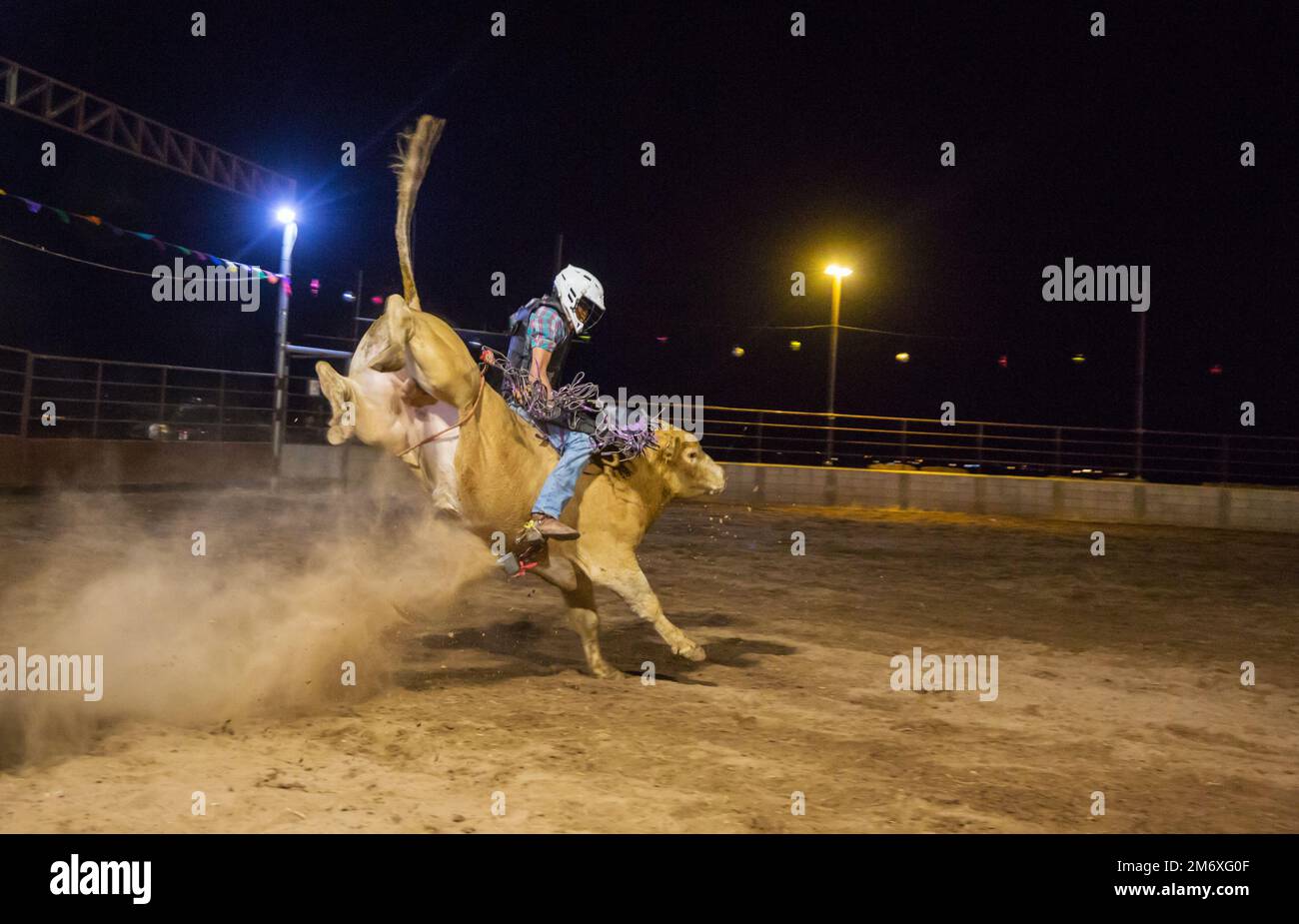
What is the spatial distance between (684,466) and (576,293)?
135 centimetres

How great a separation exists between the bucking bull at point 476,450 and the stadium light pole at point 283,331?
43.9 ft

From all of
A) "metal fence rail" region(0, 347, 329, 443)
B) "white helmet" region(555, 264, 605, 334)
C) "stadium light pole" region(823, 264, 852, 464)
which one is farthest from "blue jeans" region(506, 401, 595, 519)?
"stadium light pole" region(823, 264, 852, 464)

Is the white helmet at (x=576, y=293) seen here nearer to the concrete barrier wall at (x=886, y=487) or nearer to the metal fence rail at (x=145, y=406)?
the metal fence rail at (x=145, y=406)

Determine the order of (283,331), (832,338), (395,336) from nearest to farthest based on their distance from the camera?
(395,336) < (283,331) < (832,338)

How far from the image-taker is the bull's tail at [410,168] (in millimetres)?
5020

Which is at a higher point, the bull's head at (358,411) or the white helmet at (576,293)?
the white helmet at (576,293)

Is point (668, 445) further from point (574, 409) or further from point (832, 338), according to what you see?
point (832, 338)

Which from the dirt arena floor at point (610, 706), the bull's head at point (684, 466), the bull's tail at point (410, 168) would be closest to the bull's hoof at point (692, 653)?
the dirt arena floor at point (610, 706)

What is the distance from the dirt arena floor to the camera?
374 centimetres

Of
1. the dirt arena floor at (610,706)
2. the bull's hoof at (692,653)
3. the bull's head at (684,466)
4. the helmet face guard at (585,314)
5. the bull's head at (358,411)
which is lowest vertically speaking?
the dirt arena floor at (610,706)

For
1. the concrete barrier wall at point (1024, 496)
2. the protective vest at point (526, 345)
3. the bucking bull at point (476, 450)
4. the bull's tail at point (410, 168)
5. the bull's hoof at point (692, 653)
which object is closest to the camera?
the bucking bull at point (476, 450)

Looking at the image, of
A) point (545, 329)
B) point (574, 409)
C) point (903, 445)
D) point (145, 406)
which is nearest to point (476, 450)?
point (574, 409)

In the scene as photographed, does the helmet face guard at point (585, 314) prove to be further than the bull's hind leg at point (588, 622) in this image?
No

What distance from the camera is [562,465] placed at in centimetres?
545
